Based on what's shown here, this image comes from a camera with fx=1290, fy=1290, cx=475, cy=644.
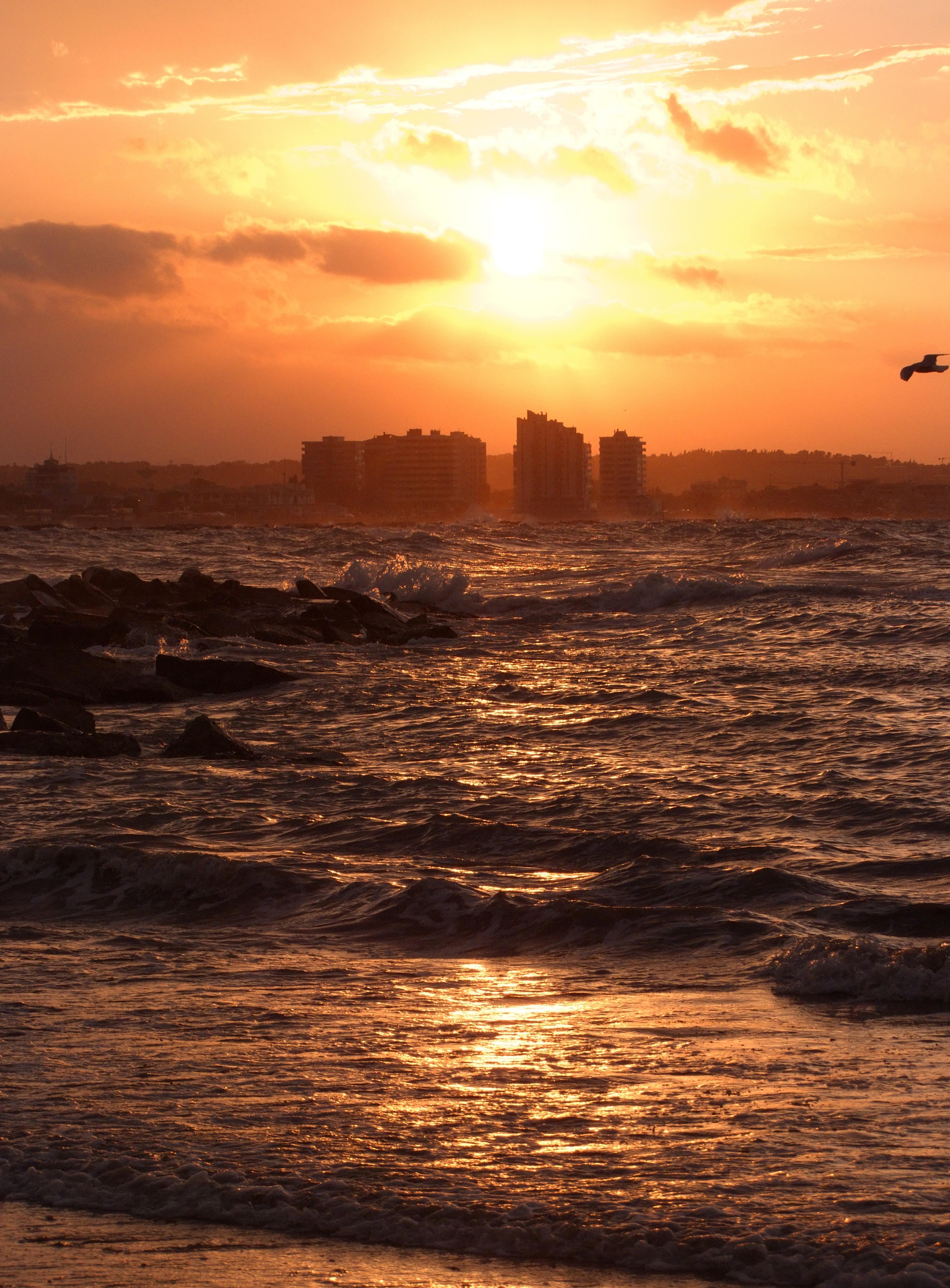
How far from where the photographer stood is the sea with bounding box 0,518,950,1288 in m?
3.83

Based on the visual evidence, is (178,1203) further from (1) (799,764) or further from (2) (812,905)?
(1) (799,764)

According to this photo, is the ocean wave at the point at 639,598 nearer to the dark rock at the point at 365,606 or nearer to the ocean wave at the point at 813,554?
the dark rock at the point at 365,606

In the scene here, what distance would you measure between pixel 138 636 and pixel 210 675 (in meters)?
5.68

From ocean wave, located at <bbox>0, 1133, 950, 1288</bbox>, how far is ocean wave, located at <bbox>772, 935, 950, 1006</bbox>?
2.37 meters

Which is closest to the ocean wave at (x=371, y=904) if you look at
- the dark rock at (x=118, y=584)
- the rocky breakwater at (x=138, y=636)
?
the rocky breakwater at (x=138, y=636)

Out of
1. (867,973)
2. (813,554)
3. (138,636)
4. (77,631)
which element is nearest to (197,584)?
Answer: (138,636)

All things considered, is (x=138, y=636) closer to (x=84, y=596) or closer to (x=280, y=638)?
(x=280, y=638)

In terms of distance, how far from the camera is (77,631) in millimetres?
22359

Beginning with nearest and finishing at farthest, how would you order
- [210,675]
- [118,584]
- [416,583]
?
[210,675] < [118,584] < [416,583]

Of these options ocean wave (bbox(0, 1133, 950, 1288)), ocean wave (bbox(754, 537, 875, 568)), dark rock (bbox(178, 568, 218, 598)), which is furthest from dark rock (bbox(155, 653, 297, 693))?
ocean wave (bbox(754, 537, 875, 568))

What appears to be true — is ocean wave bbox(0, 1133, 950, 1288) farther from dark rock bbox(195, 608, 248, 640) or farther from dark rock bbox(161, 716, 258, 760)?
dark rock bbox(195, 608, 248, 640)

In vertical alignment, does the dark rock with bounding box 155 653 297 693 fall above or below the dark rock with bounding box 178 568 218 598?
below

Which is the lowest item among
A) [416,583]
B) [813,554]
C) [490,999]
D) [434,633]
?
[490,999]

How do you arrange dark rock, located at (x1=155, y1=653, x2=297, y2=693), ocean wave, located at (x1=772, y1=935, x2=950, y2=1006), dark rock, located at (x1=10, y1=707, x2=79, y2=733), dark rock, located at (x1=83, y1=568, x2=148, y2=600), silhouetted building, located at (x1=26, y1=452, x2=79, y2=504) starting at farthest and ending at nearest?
silhouetted building, located at (x1=26, y1=452, x2=79, y2=504) → dark rock, located at (x1=83, y1=568, x2=148, y2=600) → dark rock, located at (x1=155, y1=653, x2=297, y2=693) → dark rock, located at (x1=10, y1=707, x2=79, y2=733) → ocean wave, located at (x1=772, y1=935, x2=950, y2=1006)
